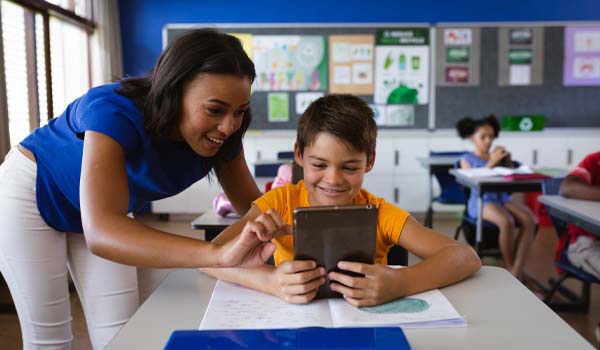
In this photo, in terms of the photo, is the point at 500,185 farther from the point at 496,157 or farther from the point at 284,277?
the point at 284,277

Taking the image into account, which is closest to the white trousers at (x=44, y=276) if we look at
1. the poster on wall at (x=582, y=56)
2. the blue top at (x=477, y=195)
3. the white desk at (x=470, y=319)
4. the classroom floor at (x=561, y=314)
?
the white desk at (x=470, y=319)

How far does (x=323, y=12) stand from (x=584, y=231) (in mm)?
3987

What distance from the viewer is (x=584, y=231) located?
7.50 ft

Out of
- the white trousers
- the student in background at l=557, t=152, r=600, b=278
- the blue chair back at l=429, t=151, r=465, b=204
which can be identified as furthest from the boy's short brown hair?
the blue chair back at l=429, t=151, r=465, b=204

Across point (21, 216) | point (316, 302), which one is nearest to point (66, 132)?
point (21, 216)

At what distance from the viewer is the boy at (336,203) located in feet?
2.86

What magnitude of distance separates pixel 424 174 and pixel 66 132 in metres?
4.61

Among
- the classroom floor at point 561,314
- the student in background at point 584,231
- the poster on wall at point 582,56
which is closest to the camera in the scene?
the student in background at point 584,231

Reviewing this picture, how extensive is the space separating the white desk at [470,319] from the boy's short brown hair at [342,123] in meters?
0.41

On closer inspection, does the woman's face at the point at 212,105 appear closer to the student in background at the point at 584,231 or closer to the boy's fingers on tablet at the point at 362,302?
the boy's fingers on tablet at the point at 362,302

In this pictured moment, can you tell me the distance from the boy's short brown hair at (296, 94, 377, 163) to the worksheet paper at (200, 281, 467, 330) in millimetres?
427

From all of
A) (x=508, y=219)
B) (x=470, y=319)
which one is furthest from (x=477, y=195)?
(x=470, y=319)

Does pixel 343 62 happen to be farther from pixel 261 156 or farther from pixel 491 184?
pixel 491 184

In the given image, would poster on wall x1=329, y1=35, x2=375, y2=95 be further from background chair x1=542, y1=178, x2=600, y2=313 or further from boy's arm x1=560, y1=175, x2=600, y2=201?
boy's arm x1=560, y1=175, x2=600, y2=201
